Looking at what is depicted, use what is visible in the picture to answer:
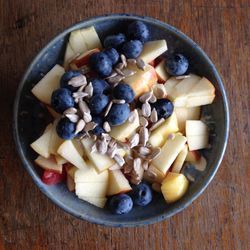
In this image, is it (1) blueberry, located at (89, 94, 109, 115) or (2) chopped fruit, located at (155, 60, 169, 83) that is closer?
(1) blueberry, located at (89, 94, 109, 115)

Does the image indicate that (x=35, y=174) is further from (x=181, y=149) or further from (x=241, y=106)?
(x=241, y=106)

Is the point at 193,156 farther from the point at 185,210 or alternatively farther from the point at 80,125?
the point at 80,125

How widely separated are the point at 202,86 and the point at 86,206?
383mm

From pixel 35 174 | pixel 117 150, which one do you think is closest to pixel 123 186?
pixel 117 150

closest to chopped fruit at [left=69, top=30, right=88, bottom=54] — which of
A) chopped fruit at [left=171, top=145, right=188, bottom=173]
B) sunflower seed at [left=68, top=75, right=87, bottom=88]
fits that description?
sunflower seed at [left=68, top=75, right=87, bottom=88]

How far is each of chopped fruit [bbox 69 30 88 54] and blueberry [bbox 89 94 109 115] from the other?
5.8 inches

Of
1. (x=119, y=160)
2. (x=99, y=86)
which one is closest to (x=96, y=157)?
(x=119, y=160)

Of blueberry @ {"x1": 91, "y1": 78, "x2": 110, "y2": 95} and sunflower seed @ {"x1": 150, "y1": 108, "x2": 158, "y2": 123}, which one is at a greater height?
blueberry @ {"x1": 91, "y1": 78, "x2": 110, "y2": 95}

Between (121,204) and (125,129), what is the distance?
17cm

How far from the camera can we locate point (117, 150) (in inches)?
40.5

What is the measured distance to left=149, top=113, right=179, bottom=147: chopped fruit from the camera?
41.2 inches

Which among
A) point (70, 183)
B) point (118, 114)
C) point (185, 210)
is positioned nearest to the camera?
point (118, 114)

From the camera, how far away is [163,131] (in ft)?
3.44

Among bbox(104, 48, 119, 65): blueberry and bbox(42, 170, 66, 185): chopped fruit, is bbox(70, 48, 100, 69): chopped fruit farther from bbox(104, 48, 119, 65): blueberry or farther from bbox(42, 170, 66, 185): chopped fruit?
bbox(42, 170, 66, 185): chopped fruit
